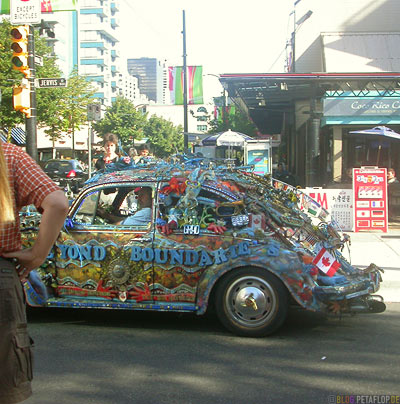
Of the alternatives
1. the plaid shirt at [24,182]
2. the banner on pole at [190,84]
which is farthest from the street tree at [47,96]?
the plaid shirt at [24,182]

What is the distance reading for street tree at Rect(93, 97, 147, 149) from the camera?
55.0 m

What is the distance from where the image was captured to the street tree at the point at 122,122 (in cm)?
5500

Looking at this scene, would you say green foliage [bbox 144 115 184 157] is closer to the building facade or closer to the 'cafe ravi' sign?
the building facade

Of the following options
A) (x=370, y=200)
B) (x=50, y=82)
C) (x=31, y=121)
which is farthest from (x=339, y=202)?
(x=31, y=121)

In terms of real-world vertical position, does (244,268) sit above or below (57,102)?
below

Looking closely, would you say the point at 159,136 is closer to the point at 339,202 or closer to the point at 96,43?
the point at 96,43

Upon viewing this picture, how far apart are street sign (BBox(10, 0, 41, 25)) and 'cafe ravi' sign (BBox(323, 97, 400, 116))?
422 inches

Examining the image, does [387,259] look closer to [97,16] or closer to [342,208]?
[342,208]

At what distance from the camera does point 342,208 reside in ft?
39.0

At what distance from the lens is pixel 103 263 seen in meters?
5.19

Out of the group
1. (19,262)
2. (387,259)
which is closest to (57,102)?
(387,259)

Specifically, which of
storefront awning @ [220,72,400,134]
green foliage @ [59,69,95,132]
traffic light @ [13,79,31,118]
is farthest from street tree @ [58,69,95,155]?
traffic light @ [13,79,31,118]

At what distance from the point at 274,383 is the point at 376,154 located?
53.4ft

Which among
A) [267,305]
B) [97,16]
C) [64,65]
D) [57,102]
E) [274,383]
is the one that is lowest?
[274,383]
